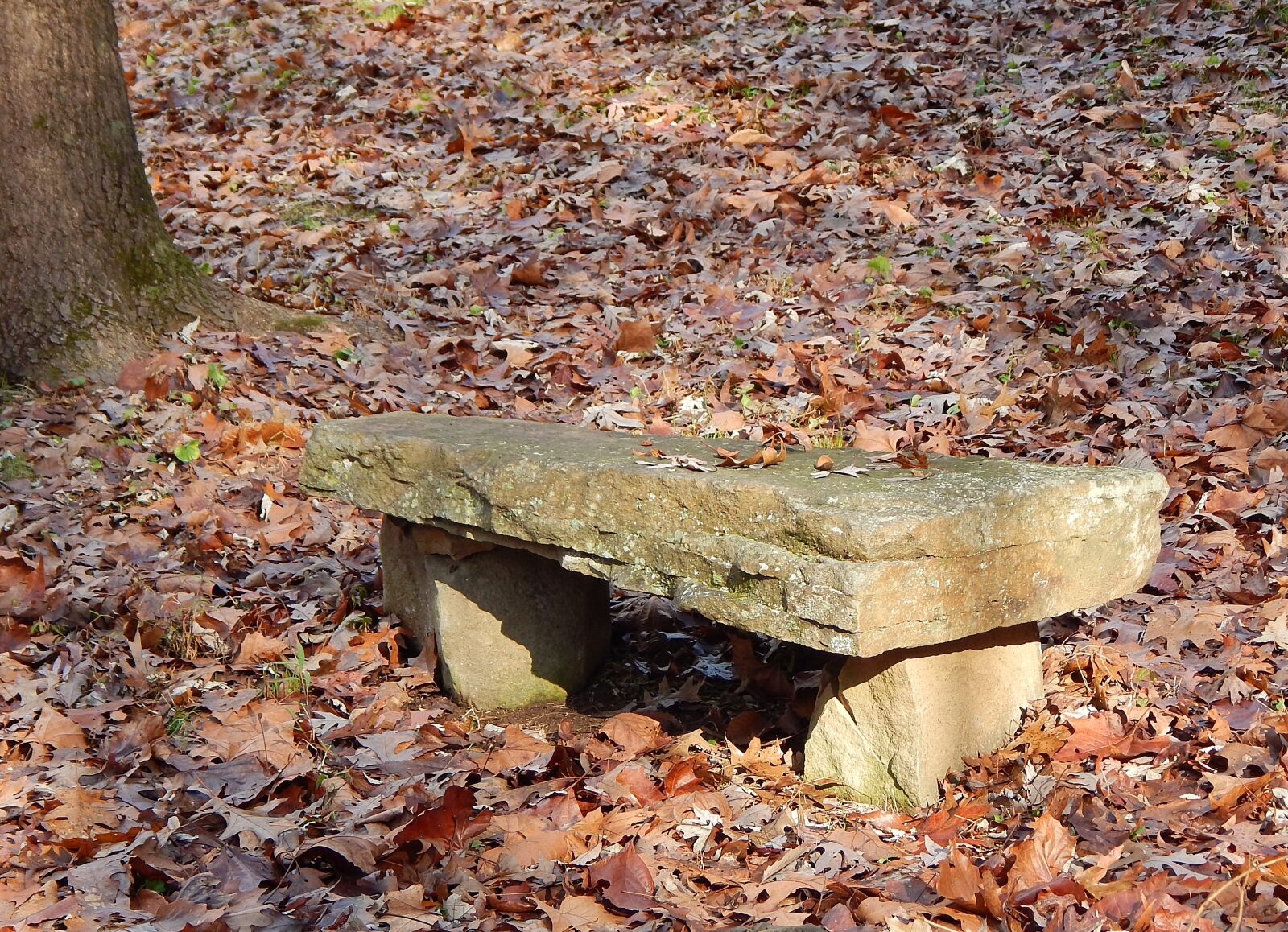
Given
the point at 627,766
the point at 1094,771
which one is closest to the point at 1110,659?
the point at 1094,771

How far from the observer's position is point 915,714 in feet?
10.3

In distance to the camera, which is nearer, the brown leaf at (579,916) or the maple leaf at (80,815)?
the brown leaf at (579,916)

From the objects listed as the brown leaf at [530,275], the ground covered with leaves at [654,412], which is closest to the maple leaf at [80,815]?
the ground covered with leaves at [654,412]

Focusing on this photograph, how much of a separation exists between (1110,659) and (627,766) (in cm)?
153

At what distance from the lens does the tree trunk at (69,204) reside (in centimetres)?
537

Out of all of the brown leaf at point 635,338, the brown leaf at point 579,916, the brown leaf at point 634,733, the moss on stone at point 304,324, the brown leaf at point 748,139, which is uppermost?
the brown leaf at point 748,139

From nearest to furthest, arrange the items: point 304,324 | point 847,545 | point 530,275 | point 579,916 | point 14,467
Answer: point 579,916 < point 847,545 < point 14,467 < point 304,324 < point 530,275

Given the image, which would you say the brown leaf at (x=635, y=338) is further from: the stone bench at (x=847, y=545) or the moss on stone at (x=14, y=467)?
the moss on stone at (x=14, y=467)

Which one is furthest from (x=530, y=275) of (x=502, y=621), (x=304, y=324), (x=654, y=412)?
(x=502, y=621)

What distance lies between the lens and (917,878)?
109 inches

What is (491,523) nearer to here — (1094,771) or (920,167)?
(1094,771)

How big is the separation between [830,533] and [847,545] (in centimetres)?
5

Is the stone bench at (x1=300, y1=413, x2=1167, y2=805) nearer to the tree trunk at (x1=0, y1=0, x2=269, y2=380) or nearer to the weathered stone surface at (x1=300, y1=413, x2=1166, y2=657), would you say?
the weathered stone surface at (x1=300, y1=413, x2=1166, y2=657)

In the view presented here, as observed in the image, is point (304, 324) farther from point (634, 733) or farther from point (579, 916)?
point (579, 916)
